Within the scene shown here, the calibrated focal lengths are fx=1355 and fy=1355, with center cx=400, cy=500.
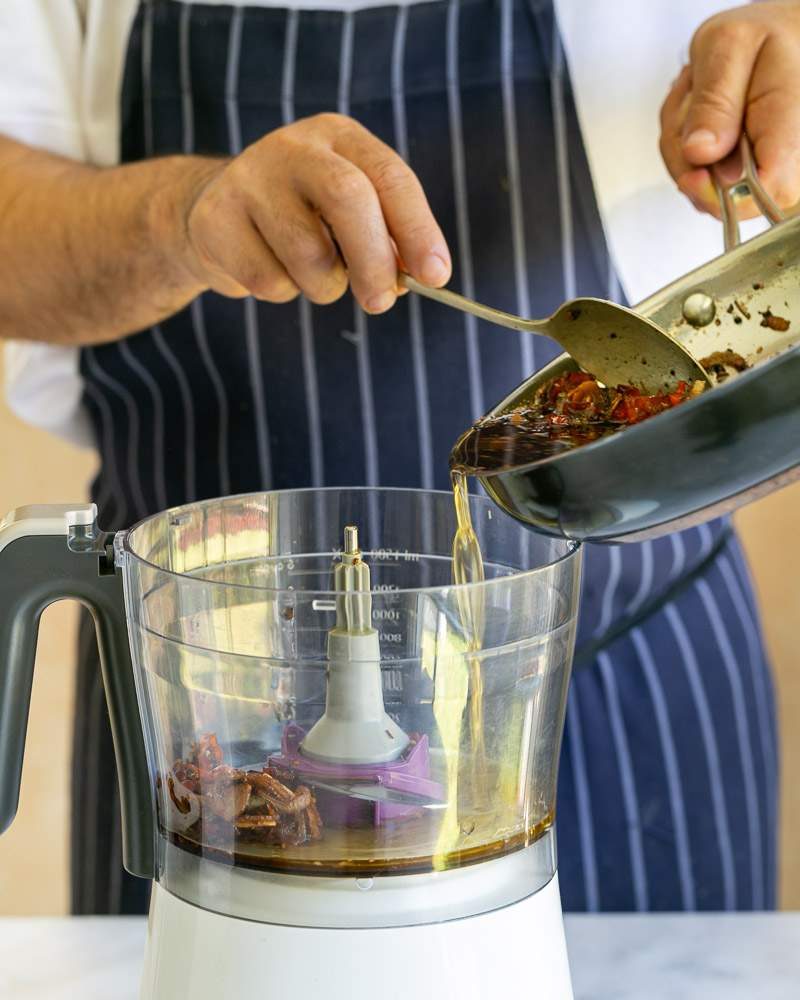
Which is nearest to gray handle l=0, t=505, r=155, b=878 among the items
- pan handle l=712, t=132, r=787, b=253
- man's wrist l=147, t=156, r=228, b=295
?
man's wrist l=147, t=156, r=228, b=295

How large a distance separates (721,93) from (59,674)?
109 centimetres

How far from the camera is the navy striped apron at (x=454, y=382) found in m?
0.94

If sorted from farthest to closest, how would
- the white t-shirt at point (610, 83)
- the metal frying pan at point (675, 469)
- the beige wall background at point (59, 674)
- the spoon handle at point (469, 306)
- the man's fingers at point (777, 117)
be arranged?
the beige wall background at point (59, 674)
the white t-shirt at point (610, 83)
the man's fingers at point (777, 117)
the spoon handle at point (469, 306)
the metal frying pan at point (675, 469)

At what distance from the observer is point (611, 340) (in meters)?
0.63

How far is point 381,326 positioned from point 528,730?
1.51 ft

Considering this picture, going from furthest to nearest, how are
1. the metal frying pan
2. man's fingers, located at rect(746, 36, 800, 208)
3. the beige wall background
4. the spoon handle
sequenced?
the beige wall background → man's fingers, located at rect(746, 36, 800, 208) → the spoon handle → the metal frying pan

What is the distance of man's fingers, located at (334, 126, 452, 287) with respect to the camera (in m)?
0.62

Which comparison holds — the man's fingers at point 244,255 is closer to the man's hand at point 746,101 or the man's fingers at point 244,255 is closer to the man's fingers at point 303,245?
the man's fingers at point 303,245

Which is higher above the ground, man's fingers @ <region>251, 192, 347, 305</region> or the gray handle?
man's fingers @ <region>251, 192, 347, 305</region>

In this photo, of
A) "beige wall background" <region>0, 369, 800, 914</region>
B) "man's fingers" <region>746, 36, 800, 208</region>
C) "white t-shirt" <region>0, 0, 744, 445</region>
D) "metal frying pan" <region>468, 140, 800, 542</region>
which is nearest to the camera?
"metal frying pan" <region>468, 140, 800, 542</region>

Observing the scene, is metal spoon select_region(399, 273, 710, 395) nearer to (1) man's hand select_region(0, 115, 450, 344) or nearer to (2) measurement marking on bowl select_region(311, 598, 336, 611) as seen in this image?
(1) man's hand select_region(0, 115, 450, 344)

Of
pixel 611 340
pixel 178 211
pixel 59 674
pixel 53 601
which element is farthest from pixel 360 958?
pixel 59 674

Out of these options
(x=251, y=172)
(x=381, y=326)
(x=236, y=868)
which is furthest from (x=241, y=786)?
(x=381, y=326)

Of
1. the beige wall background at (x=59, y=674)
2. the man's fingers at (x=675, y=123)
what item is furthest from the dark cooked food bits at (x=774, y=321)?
the beige wall background at (x=59, y=674)
